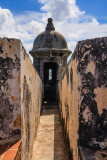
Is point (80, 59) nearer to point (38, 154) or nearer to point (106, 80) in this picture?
point (106, 80)

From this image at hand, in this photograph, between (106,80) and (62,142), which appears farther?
(62,142)

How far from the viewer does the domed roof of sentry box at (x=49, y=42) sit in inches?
408

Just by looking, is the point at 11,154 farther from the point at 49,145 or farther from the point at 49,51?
the point at 49,51

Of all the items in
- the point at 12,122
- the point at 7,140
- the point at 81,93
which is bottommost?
the point at 7,140

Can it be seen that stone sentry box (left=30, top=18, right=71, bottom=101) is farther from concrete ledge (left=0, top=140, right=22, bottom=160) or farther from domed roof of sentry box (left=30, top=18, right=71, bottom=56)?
concrete ledge (left=0, top=140, right=22, bottom=160)

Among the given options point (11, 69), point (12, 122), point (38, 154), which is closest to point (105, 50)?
point (11, 69)

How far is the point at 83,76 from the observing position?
150 centimetres

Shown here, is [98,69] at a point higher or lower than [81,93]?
higher

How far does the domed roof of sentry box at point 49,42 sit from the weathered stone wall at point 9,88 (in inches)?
345

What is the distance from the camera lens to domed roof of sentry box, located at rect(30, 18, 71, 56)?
34.0ft

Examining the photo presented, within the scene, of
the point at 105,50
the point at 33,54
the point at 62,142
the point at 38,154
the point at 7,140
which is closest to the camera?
the point at 105,50

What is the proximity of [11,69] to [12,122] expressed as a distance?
1.70 ft

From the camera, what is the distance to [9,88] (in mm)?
1607

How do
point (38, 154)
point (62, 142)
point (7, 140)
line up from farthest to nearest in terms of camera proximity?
point (62, 142), point (38, 154), point (7, 140)
